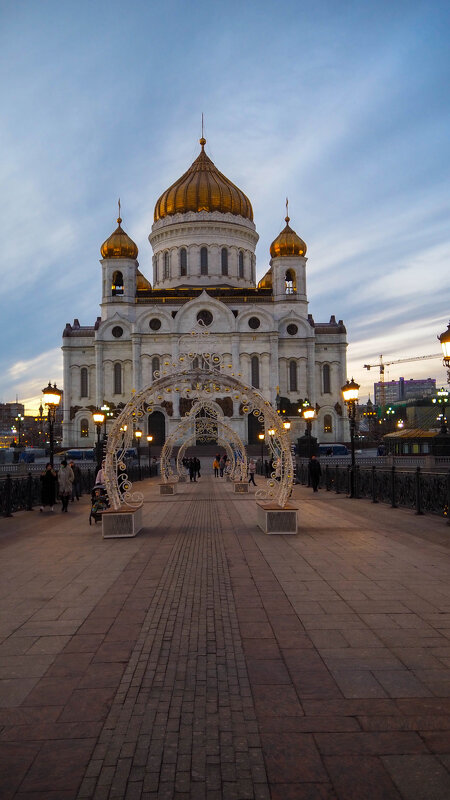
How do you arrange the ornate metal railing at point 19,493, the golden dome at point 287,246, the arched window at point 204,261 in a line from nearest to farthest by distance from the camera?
the ornate metal railing at point 19,493 → the golden dome at point 287,246 → the arched window at point 204,261

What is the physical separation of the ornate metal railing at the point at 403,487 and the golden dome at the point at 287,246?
50.0m

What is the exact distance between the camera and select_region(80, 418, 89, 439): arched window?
71.2 metres

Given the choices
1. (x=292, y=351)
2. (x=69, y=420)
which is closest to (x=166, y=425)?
(x=69, y=420)

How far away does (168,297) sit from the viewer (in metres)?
71.8

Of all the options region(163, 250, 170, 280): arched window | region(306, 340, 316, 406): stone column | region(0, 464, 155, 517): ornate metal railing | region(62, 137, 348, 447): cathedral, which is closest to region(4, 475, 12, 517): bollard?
region(0, 464, 155, 517): ornate metal railing

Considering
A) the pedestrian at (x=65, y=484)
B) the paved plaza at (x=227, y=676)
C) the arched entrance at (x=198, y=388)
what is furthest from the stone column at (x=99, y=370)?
the paved plaza at (x=227, y=676)

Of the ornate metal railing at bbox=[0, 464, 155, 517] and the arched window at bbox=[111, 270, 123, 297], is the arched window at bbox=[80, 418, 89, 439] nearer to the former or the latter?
the arched window at bbox=[111, 270, 123, 297]

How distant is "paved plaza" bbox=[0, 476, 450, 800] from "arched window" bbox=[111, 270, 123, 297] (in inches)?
2496

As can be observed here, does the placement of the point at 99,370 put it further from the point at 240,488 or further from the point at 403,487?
the point at 403,487

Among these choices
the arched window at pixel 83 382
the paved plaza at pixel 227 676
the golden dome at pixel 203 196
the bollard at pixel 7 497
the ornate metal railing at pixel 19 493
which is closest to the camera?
the paved plaza at pixel 227 676

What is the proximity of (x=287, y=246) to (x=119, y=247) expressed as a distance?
1776 cm

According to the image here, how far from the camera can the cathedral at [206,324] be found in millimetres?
69562

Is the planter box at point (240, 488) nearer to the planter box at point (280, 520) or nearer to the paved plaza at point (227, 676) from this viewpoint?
the planter box at point (280, 520)

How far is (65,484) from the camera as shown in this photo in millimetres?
19422
